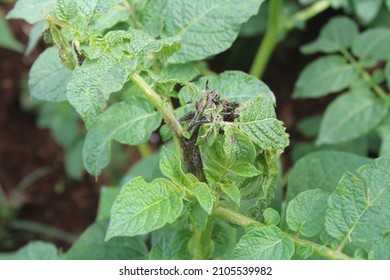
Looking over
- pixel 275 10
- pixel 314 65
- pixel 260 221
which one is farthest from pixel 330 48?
pixel 260 221

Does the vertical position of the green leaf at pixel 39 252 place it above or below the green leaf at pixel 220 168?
below

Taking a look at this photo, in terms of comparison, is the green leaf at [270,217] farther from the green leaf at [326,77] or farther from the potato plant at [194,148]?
the green leaf at [326,77]

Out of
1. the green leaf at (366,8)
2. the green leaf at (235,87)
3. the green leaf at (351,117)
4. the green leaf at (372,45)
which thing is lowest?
the green leaf at (351,117)

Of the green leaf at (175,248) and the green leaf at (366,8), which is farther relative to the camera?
the green leaf at (366,8)

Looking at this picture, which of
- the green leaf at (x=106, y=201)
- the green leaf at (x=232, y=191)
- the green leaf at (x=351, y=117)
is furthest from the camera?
the green leaf at (x=351, y=117)

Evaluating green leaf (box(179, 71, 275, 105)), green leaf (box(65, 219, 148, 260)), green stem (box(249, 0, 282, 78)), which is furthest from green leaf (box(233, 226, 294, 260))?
green stem (box(249, 0, 282, 78))

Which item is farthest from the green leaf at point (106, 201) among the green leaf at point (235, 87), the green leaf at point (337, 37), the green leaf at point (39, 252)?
the green leaf at point (337, 37)
